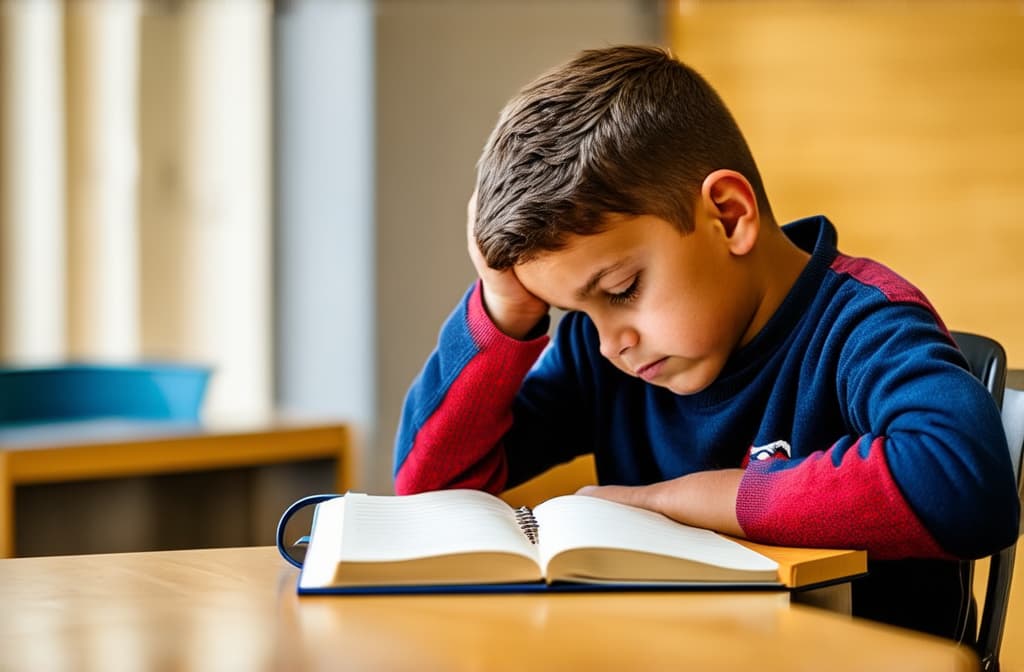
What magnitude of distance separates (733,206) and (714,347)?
12cm

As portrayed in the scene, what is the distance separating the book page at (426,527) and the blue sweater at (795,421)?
0.59 feet

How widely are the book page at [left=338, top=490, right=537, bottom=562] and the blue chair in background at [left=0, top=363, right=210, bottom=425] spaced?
1525mm

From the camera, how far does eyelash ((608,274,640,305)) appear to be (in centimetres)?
99

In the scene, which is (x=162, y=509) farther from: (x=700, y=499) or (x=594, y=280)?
(x=700, y=499)

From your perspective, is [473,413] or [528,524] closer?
[528,524]

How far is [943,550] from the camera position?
0.81m

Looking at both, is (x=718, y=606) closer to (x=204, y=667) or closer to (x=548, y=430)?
(x=204, y=667)

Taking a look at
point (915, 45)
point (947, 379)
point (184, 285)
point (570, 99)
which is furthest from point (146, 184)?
point (947, 379)

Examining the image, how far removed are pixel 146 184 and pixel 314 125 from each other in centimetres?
45

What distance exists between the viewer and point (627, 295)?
1.00 meters

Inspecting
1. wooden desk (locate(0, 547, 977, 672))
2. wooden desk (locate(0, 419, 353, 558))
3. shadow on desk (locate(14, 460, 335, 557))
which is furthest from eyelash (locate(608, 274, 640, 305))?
shadow on desk (locate(14, 460, 335, 557))

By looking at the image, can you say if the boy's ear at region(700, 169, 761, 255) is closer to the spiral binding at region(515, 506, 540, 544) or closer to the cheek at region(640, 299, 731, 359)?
the cheek at region(640, 299, 731, 359)

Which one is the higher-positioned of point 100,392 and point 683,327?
point 683,327

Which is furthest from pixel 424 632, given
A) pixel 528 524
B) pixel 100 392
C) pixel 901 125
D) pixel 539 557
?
pixel 901 125
